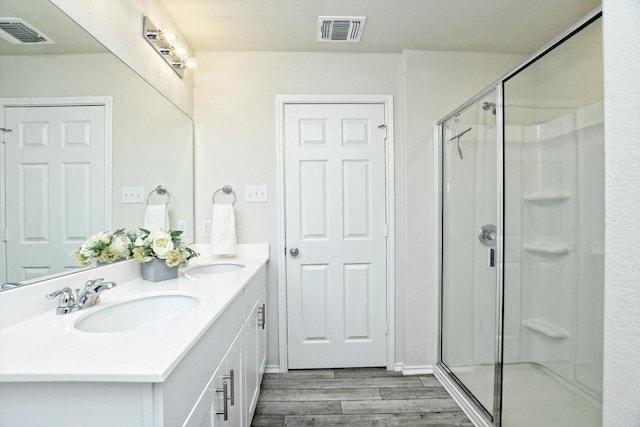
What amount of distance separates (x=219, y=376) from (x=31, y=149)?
95 centimetres

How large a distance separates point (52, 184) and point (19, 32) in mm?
463

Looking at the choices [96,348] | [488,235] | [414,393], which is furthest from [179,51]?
[414,393]

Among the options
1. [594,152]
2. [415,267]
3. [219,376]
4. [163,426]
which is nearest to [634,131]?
[594,152]

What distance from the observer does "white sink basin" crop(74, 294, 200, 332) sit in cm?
106

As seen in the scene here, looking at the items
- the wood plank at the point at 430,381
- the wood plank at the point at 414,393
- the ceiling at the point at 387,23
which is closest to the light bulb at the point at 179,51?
the ceiling at the point at 387,23

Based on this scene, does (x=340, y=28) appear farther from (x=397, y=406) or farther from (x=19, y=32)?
(x=397, y=406)

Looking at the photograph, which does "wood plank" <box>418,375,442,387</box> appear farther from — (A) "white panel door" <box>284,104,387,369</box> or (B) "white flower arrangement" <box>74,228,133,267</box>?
(B) "white flower arrangement" <box>74,228,133,267</box>

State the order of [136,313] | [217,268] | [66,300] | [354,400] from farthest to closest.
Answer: [217,268] → [354,400] → [136,313] → [66,300]

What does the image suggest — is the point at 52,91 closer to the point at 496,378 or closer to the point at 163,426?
the point at 163,426

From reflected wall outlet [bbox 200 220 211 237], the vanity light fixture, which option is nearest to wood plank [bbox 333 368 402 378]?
reflected wall outlet [bbox 200 220 211 237]

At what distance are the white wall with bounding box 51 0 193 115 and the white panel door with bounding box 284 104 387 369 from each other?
0.80 m

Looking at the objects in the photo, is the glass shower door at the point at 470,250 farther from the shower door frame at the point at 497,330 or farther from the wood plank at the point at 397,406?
the wood plank at the point at 397,406

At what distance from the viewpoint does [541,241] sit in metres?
1.56

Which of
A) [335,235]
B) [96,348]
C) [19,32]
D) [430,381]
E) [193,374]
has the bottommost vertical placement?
[430,381]
